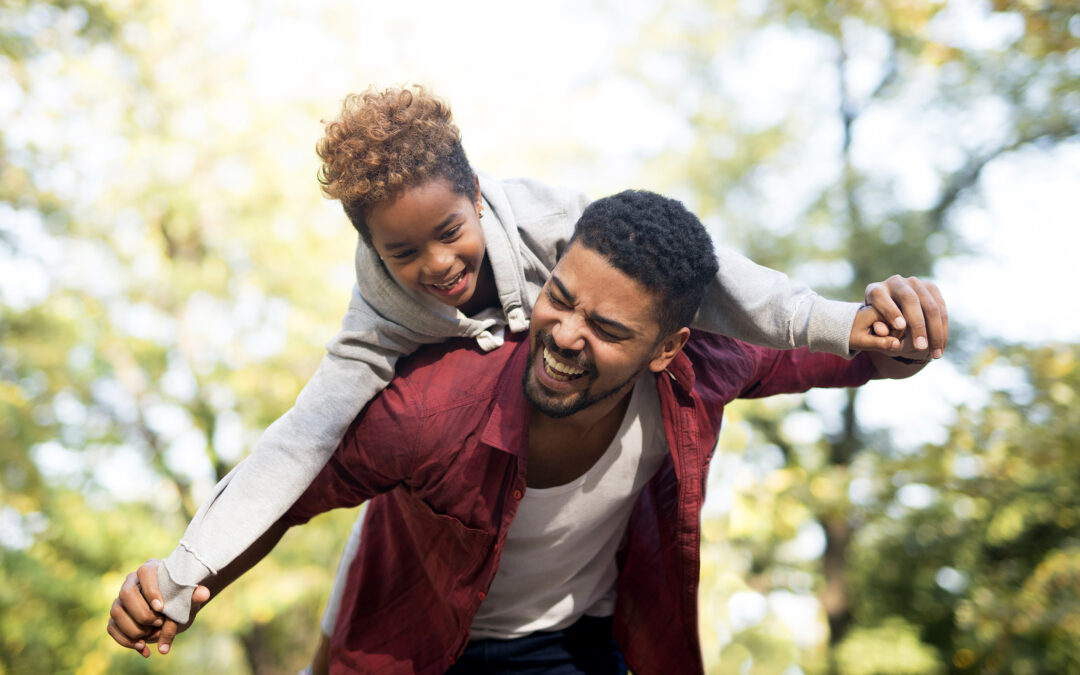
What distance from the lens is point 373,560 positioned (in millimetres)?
2139

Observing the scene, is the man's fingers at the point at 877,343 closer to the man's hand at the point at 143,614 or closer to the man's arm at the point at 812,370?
the man's arm at the point at 812,370

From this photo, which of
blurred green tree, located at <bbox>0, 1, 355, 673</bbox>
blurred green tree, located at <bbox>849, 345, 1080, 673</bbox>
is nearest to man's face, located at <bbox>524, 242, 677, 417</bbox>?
blurred green tree, located at <bbox>849, 345, 1080, 673</bbox>

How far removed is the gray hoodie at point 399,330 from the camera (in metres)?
1.62

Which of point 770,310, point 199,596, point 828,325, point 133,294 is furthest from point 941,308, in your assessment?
point 133,294

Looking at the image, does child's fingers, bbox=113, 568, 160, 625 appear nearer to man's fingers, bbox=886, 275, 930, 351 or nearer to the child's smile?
the child's smile

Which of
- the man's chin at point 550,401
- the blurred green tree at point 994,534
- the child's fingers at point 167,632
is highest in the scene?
the man's chin at point 550,401

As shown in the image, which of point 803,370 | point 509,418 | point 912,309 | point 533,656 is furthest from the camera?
point 533,656

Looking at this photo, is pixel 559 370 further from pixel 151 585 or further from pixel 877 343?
pixel 151 585

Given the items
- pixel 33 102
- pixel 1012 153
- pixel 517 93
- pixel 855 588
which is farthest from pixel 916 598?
pixel 33 102

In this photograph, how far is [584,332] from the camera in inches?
67.0

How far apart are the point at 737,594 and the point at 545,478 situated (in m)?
4.15

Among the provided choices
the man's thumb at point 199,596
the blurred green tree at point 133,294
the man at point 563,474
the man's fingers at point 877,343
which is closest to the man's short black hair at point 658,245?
the man at point 563,474

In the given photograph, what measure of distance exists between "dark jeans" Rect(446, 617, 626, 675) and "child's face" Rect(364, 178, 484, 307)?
904mm

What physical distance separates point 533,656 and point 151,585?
0.97 meters
